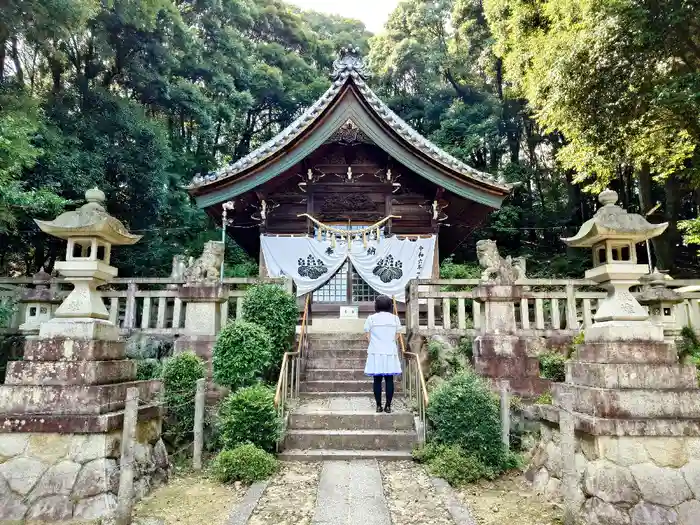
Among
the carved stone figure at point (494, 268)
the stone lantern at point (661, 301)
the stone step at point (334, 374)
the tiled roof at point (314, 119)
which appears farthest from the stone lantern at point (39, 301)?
the stone lantern at point (661, 301)

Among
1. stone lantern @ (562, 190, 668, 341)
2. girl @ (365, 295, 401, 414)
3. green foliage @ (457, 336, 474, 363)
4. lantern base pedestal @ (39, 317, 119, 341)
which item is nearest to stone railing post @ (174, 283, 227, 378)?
girl @ (365, 295, 401, 414)

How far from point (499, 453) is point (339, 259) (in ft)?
23.8

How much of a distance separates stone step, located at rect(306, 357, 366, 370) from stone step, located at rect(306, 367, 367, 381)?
0.23m

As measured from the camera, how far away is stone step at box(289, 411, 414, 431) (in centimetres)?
671

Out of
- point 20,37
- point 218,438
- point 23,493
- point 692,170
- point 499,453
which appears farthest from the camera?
point 20,37

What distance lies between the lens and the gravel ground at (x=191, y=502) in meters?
4.43

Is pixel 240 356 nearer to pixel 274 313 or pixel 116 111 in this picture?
pixel 274 313

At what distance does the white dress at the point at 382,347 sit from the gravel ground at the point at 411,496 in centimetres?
130

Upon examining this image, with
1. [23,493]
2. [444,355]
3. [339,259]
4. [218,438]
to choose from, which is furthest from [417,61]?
[23,493]

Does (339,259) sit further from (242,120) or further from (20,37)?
(242,120)

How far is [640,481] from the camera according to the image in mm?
3990

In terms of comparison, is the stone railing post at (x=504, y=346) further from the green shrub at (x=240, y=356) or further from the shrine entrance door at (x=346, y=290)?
the shrine entrance door at (x=346, y=290)

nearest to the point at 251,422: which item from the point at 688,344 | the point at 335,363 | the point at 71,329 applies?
the point at 71,329

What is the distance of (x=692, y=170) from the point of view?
10359 mm
